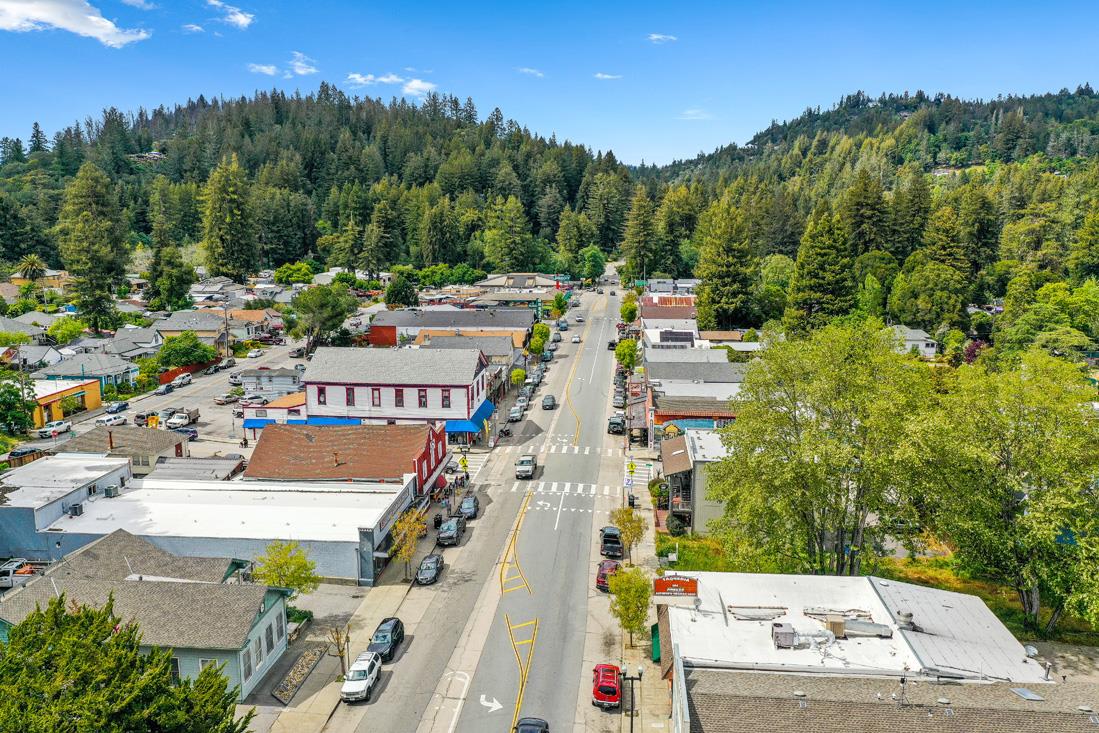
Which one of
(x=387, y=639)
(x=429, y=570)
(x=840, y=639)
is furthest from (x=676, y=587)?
(x=429, y=570)

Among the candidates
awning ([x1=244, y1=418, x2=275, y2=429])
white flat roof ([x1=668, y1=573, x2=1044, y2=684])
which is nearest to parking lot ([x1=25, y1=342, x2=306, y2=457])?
awning ([x1=244, y1=418, x2=275, y2=429])

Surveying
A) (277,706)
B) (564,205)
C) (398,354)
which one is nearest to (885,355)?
(277,706)

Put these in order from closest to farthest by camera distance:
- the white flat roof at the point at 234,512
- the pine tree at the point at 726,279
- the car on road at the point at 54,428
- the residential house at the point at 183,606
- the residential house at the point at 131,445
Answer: the residential house at the point at 183,606 < the white flat roof at the point at 234,512 < the residential house at the point at 131,445 < the car on road at the point at 54,428 < the pine tree at the point at 726,279

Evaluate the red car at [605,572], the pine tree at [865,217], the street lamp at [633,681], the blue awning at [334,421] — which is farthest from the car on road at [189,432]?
the pine tree at [865,217]

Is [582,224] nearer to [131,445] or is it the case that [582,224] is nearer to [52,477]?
[131,445]

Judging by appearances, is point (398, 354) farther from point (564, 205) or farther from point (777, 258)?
point (564, 205)

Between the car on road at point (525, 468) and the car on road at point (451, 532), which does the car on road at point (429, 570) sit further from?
the car on road at point (525, 468)
